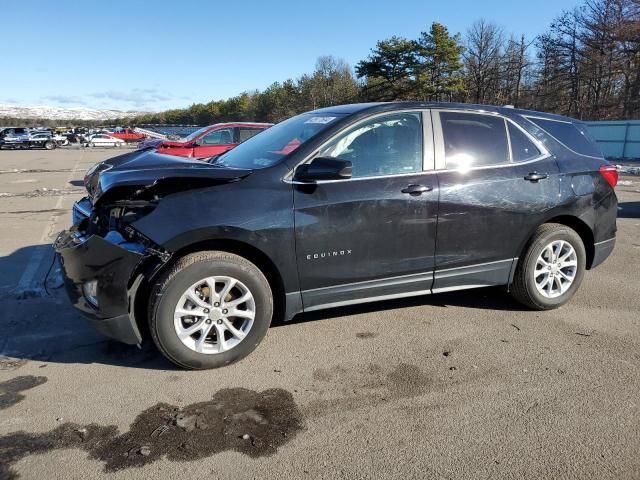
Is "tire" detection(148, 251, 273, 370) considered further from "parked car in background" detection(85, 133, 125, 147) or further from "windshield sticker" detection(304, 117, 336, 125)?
"parked car in background" detection(85, 133, 125, 147)

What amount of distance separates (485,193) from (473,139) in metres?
0.49

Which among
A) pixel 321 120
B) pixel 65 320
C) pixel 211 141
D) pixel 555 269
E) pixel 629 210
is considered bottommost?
pixel 629 210

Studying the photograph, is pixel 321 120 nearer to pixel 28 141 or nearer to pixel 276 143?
pixel 276 143

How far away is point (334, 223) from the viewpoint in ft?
11.9

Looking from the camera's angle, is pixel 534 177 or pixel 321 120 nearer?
pixel 321 120

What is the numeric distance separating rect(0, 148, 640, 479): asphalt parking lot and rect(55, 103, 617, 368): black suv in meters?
0.34

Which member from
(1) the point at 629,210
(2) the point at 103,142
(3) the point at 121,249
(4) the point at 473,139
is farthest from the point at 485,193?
(2) the point at 103,142

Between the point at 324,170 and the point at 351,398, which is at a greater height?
the point at 324,170

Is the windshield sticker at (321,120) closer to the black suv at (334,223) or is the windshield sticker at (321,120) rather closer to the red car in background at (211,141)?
the black suv at (334,223)

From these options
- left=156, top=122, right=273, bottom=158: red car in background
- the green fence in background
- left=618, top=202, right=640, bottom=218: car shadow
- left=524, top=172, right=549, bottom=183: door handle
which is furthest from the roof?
the green fence in background

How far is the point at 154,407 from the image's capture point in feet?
9.98

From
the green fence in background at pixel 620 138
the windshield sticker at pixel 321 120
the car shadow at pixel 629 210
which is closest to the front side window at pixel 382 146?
the windshield sticker at pixel 321 120

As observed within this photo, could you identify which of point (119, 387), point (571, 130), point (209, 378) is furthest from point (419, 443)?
point (571, 130)

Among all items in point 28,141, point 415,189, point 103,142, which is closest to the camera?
point 415,189
